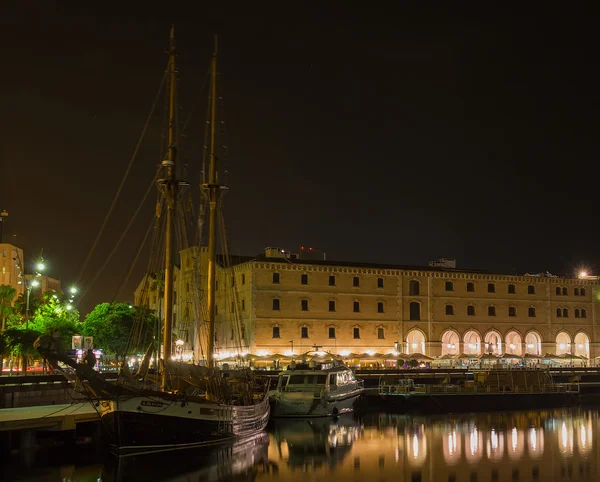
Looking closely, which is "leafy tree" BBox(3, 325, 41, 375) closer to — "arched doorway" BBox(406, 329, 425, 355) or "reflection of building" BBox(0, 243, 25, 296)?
"arched doorway" BBox(406, 329, 425, 355)

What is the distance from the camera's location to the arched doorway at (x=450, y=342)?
268 feet

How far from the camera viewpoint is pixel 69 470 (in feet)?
96.2

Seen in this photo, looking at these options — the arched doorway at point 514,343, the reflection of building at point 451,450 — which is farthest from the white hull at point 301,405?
the arched doorway at point 514,343

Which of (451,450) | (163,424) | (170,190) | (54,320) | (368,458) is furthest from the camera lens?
(54,320)

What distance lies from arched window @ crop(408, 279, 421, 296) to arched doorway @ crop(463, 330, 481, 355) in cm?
756

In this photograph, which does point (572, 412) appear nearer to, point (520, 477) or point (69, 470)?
point (520, 477)

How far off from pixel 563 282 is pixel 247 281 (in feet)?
129

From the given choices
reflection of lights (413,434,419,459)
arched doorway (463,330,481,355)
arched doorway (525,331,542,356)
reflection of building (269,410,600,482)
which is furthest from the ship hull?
arched doorway (525,331,542,356)

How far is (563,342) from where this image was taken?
88.6 metres

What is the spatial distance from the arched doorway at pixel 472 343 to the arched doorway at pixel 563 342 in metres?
11.3

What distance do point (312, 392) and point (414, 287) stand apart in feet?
112

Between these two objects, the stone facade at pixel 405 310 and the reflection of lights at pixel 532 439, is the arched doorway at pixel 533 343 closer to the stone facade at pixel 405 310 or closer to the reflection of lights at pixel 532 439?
the stone facade at pixel 405 310

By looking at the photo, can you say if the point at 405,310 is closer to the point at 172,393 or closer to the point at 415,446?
the point at 415,446

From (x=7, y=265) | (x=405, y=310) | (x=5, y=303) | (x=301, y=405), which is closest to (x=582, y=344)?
(x=405, y=310)
